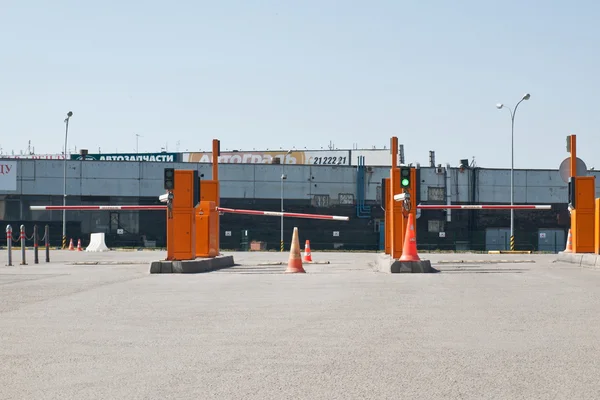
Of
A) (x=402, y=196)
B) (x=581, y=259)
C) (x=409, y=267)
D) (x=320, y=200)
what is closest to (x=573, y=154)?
(x=581, y=259)

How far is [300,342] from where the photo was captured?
8.48 m

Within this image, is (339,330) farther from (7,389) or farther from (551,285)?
(551,285)

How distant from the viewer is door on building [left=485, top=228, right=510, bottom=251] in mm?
64375

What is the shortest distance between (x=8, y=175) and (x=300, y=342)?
195 feet

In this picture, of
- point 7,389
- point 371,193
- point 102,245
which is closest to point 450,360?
point 7,389

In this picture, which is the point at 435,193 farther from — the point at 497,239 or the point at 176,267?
the point at 176,267

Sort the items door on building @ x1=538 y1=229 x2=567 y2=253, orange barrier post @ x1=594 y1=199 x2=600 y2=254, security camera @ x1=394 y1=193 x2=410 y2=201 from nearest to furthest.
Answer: security camera @ x1=394 y1=193 x2=410 y2=201, orange barrier post @ x1=594 y1=199 x2=600 y2=254, door on building @ x1=538 y1=229 x2=567 y2=253

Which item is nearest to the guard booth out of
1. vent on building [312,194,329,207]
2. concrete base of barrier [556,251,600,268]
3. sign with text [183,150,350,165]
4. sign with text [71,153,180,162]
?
vent on building [312,194,329,207]

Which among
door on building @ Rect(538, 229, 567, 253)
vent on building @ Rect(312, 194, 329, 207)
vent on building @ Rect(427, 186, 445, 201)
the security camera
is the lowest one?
door on building @ Rect(538, 229, 567, 253)

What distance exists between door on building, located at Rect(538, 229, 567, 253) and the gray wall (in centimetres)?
273

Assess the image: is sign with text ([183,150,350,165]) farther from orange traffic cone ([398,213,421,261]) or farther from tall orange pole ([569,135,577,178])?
orange traffic cone ([398,213,421,261])

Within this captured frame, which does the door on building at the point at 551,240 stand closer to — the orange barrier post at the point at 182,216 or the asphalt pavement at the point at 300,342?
the orange barrier post at the point at 182,216

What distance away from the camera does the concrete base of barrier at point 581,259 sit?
24.0 metres

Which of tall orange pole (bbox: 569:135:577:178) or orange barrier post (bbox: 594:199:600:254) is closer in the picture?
orange barrier post (bbox: 594:199:600:254)
